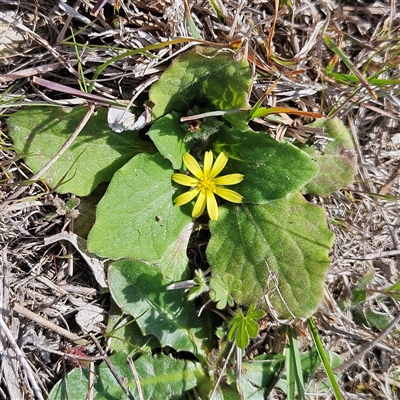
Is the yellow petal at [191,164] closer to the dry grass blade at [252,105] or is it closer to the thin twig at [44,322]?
the dry grass blade at [252,105]

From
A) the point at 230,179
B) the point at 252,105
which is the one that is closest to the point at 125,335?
the point at 230,179

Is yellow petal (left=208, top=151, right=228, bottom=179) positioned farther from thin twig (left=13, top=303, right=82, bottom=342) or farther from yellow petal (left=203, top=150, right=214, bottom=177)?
thin twig (left=13, top=303, right=82, bottom=342)

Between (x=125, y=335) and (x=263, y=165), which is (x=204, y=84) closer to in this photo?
(x=263, y=165)

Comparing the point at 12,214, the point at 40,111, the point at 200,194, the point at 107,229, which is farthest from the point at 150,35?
the point at 12,214

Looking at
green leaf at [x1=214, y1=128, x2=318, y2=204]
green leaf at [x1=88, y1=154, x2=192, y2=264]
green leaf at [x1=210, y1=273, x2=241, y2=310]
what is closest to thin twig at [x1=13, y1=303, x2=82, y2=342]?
green leaf at [x1=88, y1=154, x2=192, y2=264]

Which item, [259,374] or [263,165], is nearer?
[263,165]

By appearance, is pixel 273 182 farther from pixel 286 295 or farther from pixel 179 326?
pixel 179 326
